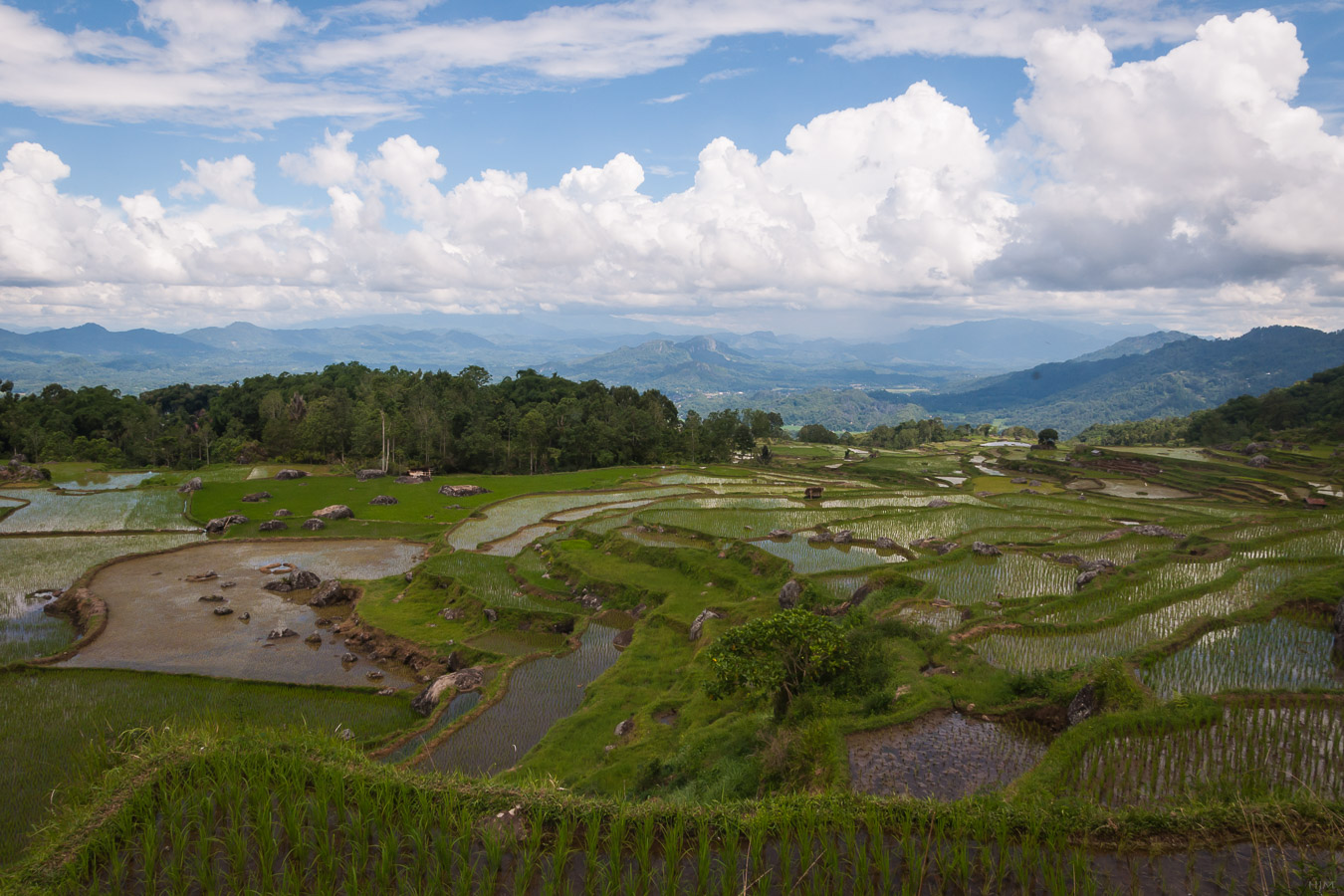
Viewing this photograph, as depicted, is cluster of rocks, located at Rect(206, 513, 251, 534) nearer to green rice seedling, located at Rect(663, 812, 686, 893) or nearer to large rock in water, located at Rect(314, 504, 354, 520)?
large rock in water, located at Rect(314, 504, 354, 520)

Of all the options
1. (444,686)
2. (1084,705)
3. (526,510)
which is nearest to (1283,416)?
(526,510)

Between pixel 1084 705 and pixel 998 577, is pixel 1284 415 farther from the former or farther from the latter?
pixel 1084 705

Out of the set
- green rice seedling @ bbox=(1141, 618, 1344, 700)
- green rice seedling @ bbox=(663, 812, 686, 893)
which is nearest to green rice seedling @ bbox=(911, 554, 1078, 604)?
green rice seedling @ bbox=(1141, 618, 1344, 700)

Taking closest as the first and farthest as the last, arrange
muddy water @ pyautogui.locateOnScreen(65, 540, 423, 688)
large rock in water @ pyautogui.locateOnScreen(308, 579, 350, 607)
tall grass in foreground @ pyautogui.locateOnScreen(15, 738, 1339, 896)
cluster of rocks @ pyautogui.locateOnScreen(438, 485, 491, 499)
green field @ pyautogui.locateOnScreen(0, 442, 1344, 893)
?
tall grass in foreground @ pyautogui.locateOnScreen(15, 738, 1339, 896)
green field @ pyautogui.locateOnScreen(0, 442, 1344, 893)
muddy water @ pyautogui.locateOnScreen(65, 540, 423, 688)
large rock in water @ pyautogui.locateOnScreen(308, 579, 350, 607)
cluster of rocks @ pyautogui.locateOnScreen(438, 485, 491, 499)

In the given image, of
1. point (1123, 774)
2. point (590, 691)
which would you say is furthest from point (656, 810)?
point (590, 691)

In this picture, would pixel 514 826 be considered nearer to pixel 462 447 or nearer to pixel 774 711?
pixel 774 711

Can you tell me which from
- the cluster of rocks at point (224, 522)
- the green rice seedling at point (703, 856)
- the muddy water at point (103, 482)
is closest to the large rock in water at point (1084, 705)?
the green rice seedling at point (703, 856)

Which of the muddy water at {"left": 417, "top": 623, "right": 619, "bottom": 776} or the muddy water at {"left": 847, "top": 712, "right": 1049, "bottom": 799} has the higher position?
the muddy water at {"left": 847, "top": 712, "right": 1049, "bottom": 799}
